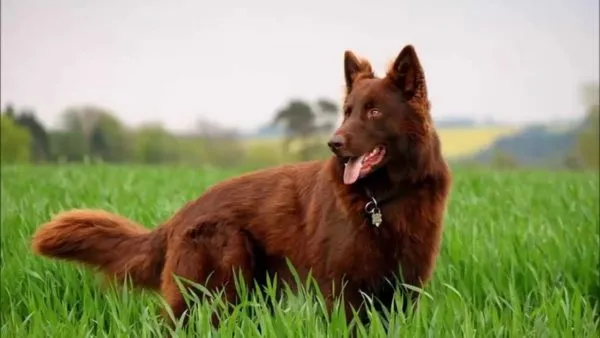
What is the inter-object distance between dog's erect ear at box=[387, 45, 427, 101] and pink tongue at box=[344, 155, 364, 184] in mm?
392

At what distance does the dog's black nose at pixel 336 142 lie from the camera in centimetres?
402

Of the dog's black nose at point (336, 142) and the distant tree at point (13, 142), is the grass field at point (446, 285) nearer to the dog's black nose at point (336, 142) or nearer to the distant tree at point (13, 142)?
the dog's black nose at point (336, 142)

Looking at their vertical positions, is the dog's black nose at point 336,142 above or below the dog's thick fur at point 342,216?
above

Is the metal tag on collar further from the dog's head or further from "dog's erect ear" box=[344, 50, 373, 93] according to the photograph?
"dog's erect ear" box=[344, 50, 373, 93]

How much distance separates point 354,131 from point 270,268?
89cm

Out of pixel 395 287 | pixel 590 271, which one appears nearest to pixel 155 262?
pixel 395 287

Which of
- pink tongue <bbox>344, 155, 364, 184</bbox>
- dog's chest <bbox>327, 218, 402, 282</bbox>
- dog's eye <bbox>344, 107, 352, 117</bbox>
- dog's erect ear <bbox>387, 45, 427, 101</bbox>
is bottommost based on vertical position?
dog's chest <bbox>327, 218, 402, 282</bbox>

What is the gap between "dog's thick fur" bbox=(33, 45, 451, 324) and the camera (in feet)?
13.8

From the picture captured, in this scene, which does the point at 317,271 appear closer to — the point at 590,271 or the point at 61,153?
the point at 590,271

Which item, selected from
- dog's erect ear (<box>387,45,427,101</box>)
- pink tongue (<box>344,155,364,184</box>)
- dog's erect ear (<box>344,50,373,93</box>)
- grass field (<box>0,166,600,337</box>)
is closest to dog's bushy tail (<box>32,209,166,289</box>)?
grass field (<box>0,166,600,337</box>)

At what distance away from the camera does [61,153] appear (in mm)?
16734

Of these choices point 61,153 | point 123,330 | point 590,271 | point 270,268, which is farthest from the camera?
point 61,153

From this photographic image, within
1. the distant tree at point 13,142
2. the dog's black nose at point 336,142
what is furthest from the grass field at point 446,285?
the distant tree at point 13,142

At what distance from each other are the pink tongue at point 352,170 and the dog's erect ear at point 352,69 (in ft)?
1.53
